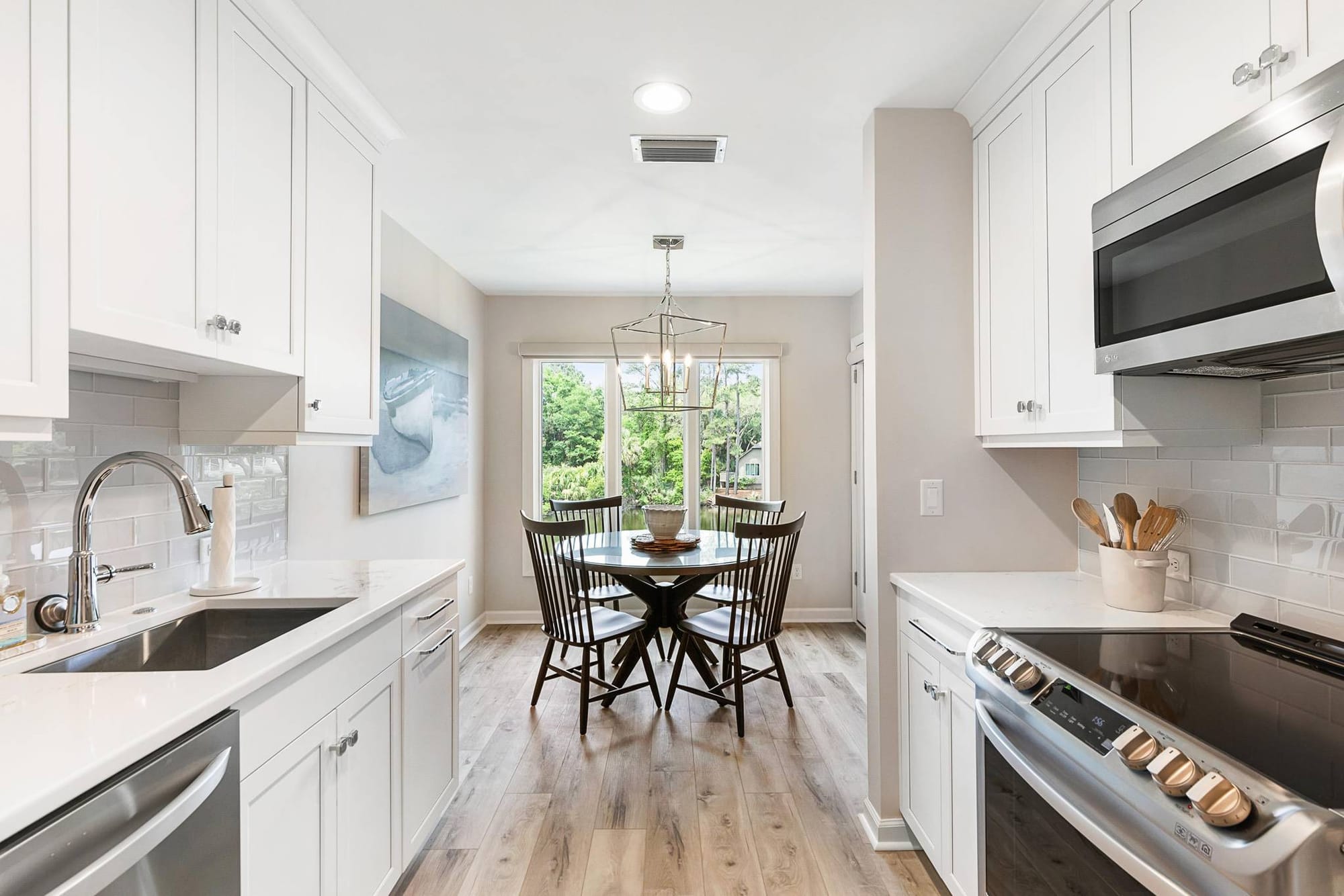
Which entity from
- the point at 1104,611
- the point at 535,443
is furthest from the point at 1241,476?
the point at 535,443

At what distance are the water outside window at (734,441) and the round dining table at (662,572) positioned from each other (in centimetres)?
133

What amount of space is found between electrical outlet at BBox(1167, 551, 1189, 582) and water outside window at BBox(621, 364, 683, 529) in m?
3.50

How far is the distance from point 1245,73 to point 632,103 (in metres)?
1.62

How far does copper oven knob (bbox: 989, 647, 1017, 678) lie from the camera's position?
1393 mm

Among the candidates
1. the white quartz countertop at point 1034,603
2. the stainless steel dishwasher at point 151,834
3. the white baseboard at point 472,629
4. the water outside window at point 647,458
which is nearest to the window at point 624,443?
the water outside window at point 647,458

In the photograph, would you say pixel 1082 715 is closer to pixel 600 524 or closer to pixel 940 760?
pixel 940 760

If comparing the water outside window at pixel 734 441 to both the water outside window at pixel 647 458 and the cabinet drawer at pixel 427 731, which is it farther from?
the cabinet drawer at pixel 427 731

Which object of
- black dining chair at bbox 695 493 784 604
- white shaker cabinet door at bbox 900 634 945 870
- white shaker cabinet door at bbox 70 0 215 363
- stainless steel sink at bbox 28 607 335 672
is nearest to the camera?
white shaker cabinet door at bbox 70 0 215 363

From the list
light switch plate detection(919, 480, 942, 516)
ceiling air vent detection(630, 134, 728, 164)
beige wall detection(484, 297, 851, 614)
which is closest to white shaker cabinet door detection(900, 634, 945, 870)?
light switch plate detection(919, 480, 942, 516)

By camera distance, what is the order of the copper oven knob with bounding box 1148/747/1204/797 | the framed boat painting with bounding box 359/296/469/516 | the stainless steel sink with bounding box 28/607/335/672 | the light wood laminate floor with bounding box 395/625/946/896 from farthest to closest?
the framed boat painting with bounding box 359/296/469/516, the light wood laminate floor with bounding box 395/625/946/896, the stainless steel sink with bounding box 28/607/335/672, the copper oven knob with bounding box 1148/747/1204/797

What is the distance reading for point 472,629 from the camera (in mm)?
4594

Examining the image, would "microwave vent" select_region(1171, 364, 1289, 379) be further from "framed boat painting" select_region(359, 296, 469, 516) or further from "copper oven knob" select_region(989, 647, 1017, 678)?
"framed boat painting" select_region(359, 296, 469, 516)

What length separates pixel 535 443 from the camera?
5000mm

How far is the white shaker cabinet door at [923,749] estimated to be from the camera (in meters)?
1.84
